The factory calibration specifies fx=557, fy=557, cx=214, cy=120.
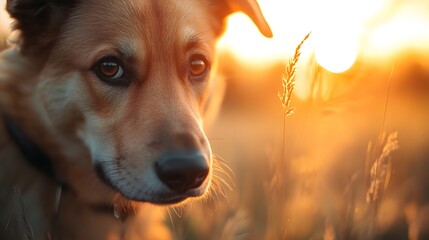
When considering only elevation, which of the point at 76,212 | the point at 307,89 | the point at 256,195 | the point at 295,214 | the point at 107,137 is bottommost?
the point at 256,195

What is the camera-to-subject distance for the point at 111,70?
2666 mm

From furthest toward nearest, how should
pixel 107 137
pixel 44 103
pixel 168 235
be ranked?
pixel 168 235
pixel 44 103
pixel 107 137

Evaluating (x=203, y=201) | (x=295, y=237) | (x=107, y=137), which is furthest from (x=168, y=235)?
(x=107, y=137)

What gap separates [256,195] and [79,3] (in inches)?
78.9

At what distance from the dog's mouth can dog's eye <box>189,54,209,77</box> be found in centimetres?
71

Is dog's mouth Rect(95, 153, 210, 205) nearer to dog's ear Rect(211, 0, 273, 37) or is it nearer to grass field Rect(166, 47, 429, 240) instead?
grass field Rect(166, 47, 429, 240)

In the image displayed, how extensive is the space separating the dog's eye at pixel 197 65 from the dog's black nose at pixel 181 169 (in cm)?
73

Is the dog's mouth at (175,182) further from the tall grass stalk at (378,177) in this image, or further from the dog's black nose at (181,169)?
the tall grass stalk at (378,177)

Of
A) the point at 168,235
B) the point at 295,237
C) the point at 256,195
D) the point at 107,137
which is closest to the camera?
the point at 107,137

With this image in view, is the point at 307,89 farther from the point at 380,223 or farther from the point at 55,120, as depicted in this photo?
the point at 55,120

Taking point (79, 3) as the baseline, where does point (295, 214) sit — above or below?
below

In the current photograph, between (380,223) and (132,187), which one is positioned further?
(380,223)

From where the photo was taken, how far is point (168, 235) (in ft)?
10.9

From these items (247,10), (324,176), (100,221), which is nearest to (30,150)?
(100,221)
